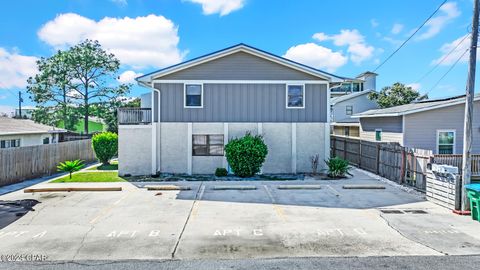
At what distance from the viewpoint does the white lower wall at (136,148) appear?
17141 mm

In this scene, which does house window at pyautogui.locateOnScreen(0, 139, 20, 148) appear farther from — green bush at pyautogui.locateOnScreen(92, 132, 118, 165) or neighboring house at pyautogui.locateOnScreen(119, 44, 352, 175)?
neighboring house at pyautogui.locateOnScreen(119, 44, 352, 175)

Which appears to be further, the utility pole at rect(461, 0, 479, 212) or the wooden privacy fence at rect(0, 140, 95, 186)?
the wooden privacy fence at rect(0, 140, 95, 186)

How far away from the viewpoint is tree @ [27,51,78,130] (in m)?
35.6

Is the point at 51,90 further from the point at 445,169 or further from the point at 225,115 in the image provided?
the point at 445,169

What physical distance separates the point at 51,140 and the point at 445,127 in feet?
88.9

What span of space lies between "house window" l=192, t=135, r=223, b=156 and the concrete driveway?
4.41 meters

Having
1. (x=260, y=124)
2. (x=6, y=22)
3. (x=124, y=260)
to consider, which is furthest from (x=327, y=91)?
(x=6, y=22)

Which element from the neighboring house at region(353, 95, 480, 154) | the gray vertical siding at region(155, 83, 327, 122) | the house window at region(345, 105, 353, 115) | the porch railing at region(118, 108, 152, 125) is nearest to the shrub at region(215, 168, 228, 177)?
the gray vertical siding at region(155, 83, 327, 122)

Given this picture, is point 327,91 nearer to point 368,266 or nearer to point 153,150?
point 153,150

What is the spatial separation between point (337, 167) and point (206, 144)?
6813 millimetres

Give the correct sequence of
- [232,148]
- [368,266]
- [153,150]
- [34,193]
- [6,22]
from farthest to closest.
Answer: [6,22], [153,150], [232,148], [34,193], [368,266]

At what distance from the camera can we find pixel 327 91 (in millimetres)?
17203

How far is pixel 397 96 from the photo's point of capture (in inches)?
1564

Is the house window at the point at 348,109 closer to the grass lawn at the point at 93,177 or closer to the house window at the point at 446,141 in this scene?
the house window at the point at 446,141
